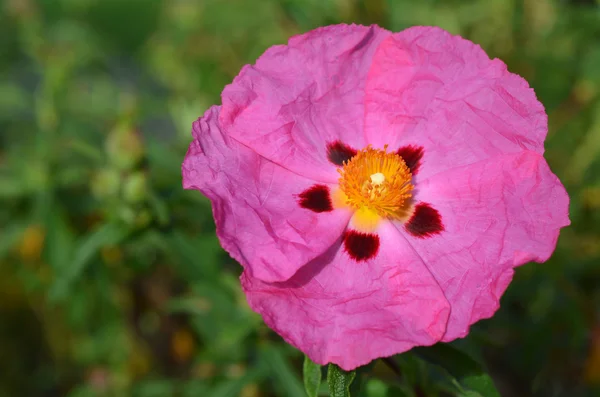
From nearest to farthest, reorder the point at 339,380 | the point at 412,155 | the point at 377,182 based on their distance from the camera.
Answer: the point at 339,380, the point at 377,182, the point at 412,155

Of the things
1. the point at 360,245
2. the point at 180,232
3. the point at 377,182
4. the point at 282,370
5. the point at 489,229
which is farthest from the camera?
the point at 180,232

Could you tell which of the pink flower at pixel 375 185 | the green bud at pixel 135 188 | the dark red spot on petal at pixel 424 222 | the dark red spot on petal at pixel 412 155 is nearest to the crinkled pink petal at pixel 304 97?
the pink flower at pixel 375 185

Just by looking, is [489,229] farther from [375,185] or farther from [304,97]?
[304,97]

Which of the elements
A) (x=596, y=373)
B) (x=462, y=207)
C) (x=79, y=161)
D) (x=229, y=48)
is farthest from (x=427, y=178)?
(x=229, y=48)

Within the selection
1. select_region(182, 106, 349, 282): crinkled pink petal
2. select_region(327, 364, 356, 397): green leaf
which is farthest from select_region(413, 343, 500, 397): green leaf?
select_region(182, 106, 349, 282): crinkled pink petal

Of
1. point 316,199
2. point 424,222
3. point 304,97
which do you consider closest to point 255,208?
point 316,199

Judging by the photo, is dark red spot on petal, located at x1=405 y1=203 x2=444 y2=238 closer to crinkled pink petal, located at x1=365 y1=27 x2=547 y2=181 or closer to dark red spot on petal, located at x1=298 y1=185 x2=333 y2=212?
crinkled pink petal, located at x1=365 y1=27 x2=547 y2=181
